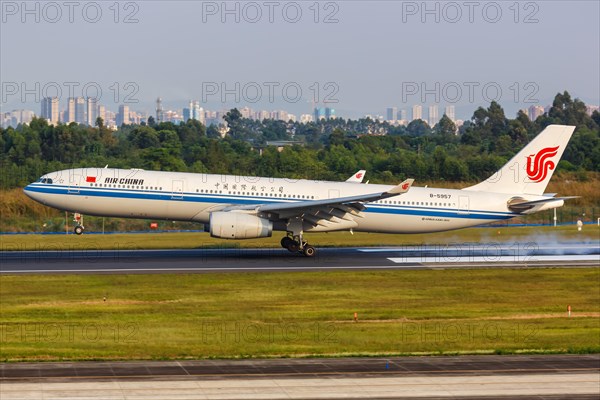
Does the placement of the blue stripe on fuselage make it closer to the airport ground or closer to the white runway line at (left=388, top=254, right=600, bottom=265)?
the white runway line at (left=388, top=254, right=600, bottom=265)

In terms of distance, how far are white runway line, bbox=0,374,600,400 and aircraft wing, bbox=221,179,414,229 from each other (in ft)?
69.0

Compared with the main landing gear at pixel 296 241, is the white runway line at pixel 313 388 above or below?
below

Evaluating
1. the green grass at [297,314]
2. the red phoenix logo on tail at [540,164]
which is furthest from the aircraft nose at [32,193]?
the red phoenix logo on tail at [540,164]

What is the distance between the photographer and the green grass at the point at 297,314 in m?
26.9

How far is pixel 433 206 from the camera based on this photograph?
158 feet

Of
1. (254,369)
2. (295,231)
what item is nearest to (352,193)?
(295,231)

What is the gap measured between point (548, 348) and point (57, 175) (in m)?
28.2

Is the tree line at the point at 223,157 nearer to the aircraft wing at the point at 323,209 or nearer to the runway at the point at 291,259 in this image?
the runway at the point at 291,259

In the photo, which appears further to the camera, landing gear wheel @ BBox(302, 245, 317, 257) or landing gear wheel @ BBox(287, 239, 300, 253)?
landing gear wheel @ BBox(287, 239, 300, 253)

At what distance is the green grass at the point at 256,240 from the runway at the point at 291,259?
2447 millimetres

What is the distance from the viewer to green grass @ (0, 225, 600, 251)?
174ft

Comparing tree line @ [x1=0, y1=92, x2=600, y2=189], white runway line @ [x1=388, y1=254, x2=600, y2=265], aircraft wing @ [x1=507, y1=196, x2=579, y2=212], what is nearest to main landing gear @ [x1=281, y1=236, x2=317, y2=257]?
white runway line @ [x1=388, y1=254, x2=600, y2=265]

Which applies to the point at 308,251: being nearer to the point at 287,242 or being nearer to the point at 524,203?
the point at 287,242

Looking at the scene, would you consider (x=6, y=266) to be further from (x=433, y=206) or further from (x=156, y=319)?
(x=433, y=206)
